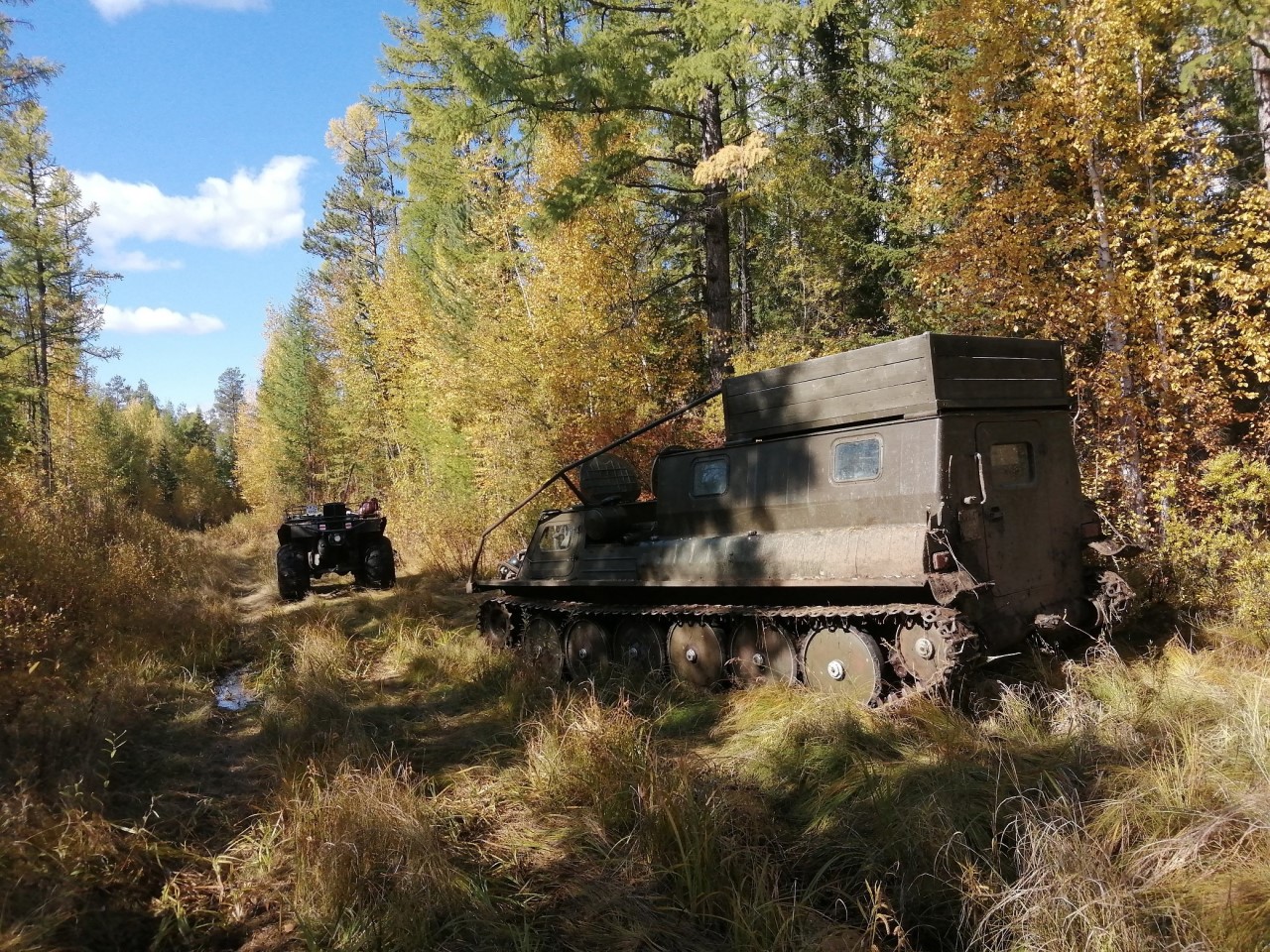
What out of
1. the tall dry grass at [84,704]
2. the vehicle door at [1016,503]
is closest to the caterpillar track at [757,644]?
the vehicle door at [1016,503]

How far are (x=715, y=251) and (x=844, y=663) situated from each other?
825 cm

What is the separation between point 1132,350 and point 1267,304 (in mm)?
1435

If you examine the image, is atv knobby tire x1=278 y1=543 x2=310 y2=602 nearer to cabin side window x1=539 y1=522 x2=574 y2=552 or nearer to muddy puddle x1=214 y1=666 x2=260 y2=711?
muddy puddle x1=214 y1=666 x2=260 y2=711

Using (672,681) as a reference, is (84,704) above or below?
above

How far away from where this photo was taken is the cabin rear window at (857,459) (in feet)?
20.2

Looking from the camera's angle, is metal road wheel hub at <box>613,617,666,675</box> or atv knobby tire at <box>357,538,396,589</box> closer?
metal road wheel hub at <box>613,617,666,675</box>

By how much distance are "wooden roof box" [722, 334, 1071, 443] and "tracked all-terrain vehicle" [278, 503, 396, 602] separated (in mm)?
9032

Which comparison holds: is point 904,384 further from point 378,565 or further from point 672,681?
point 378,565

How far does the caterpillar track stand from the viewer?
5559 mm

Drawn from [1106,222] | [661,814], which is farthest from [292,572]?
[1106,222]

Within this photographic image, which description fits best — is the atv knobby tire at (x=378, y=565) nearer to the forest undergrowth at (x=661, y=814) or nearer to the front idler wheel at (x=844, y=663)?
the forest undergrowth at (x=661, y=814)

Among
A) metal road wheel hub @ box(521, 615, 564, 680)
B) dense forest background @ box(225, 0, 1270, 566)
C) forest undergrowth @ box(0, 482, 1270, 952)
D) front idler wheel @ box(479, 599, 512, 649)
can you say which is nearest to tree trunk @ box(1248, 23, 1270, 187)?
dense forest background @ box(225, 0, 1270, 566)

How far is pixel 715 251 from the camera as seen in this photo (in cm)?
1258

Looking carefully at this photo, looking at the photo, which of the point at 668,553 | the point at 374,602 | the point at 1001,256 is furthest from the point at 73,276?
the point at 1001,256
